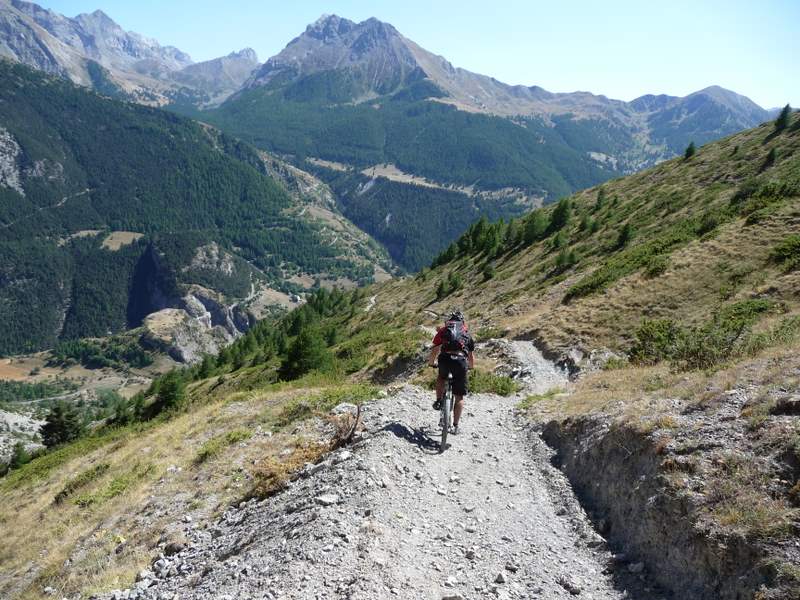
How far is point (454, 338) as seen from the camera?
13492mm

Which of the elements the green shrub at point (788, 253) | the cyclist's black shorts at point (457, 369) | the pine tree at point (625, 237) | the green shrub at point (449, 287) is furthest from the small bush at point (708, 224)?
the green shrub at point (449, 287)

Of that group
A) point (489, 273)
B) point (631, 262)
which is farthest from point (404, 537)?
point (489, 273)

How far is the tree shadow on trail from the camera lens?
1323 centimetres

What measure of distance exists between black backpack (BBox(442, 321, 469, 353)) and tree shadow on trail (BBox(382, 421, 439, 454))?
2566 mm

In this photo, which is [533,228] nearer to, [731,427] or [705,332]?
[705,332]

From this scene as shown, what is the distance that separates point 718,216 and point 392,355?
27396 millimetres

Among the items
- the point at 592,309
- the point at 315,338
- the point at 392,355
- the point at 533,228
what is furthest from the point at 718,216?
the point at 533,228

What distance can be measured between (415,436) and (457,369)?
89.7 inches

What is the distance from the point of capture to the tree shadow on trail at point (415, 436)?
13.2 metres

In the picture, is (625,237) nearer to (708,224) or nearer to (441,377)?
(708,224)

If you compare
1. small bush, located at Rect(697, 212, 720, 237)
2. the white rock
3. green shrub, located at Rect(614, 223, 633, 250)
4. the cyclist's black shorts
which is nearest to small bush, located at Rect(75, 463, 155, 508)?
the white rock

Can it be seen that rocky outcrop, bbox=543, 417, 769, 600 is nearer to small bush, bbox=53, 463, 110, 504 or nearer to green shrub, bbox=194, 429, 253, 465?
green shrub, bbox=194, 429, 253, 465

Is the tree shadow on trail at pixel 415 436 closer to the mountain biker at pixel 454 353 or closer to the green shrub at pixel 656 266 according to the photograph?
the mountain biker at pixel 454 353

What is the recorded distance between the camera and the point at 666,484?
8836 mm
